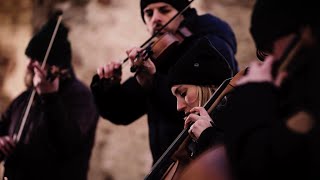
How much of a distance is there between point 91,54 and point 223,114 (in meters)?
3.49

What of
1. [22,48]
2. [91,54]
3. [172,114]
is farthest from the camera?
[22,48]

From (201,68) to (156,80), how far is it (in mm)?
525

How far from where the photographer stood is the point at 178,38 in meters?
2.99

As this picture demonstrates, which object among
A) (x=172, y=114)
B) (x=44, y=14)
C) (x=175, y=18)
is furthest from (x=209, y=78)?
(x=44, y=14)

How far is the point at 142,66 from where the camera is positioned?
9.80 ft

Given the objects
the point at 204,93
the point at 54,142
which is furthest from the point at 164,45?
the point at 54,142

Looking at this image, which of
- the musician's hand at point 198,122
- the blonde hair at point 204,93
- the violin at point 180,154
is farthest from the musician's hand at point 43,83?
the musician's hand at point 198,122

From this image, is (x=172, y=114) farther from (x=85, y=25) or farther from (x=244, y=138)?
(x=85, y=25)

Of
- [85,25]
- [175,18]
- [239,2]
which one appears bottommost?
[239,2]

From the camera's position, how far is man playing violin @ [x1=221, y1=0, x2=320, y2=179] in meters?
1.31

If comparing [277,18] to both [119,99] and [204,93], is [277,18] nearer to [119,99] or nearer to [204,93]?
[204,93]

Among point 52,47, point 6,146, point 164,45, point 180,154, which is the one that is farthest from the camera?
point 52,47

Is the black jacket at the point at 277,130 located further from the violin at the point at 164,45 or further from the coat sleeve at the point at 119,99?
the coat sleeve at the point at 119,99

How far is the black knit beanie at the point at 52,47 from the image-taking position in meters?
3.93
